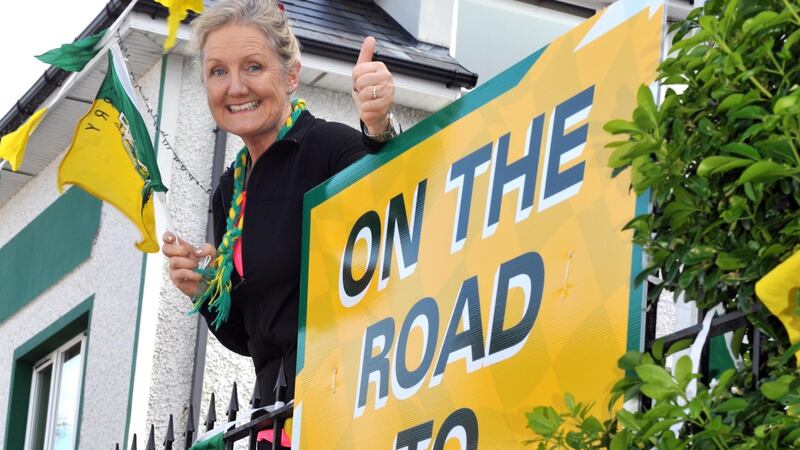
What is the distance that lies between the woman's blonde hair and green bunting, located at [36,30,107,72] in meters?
0.68

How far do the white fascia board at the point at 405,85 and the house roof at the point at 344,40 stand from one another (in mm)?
32

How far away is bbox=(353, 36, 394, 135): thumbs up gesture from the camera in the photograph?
15.5 ft

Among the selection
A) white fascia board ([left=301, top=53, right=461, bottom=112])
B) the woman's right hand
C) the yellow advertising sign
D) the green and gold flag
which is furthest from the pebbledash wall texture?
the yellow advertising sign

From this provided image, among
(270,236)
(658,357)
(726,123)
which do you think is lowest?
(658,357)

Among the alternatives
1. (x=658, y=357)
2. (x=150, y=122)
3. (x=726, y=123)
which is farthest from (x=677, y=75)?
(x=150, y=122)

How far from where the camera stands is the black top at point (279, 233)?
534 cm

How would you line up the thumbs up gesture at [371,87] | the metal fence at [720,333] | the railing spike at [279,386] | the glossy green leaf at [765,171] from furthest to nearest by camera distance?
the railing spike at [279,386], the thumbs up gesture at [371,87], the metal fence at [720,333], the glossy green leaf at [765,171]

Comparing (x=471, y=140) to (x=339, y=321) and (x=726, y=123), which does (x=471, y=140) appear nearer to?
(x=339, y=321)

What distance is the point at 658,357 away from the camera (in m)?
3.31

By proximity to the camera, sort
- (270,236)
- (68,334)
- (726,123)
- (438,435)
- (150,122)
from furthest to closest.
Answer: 1. (68,334)
2. (150,122)
3. (270,236)
4. (438,435)
5. (726,123)

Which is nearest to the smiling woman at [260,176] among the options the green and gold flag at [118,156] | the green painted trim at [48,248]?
the green and gold flag at [118,156]

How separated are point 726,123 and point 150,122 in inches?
285

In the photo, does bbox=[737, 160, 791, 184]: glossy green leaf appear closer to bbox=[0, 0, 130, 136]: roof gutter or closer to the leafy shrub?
the leafy shrub

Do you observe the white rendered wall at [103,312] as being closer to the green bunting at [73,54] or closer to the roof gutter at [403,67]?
the roof gutter at [403,67]
